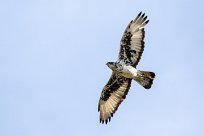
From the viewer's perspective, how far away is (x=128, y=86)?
67.1ft

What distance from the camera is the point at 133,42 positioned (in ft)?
65.0

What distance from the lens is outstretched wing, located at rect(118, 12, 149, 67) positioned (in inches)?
777

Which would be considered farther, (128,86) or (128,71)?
(128,86)

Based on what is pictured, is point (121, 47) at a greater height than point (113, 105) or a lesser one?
greater

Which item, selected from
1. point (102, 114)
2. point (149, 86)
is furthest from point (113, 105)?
point (149, 86)

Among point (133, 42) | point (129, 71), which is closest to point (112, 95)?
point (129, 71)

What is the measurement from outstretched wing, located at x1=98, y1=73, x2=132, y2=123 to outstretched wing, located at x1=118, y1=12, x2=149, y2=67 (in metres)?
0.89

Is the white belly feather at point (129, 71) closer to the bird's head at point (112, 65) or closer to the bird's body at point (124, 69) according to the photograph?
the bird's body at point (124, 69)

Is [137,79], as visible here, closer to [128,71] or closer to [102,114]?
[128,71]

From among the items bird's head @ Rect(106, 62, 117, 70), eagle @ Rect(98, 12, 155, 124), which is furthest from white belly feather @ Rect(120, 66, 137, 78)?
bird's head @ Rect(106, 62, 117, 70)

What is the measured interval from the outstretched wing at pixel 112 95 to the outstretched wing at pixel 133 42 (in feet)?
2.92

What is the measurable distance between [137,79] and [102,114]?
219 centimetres

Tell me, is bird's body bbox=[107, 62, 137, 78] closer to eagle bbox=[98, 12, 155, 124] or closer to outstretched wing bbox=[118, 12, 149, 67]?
eagle bbox=[98, 12, 155, 124]

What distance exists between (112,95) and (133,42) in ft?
7.40
